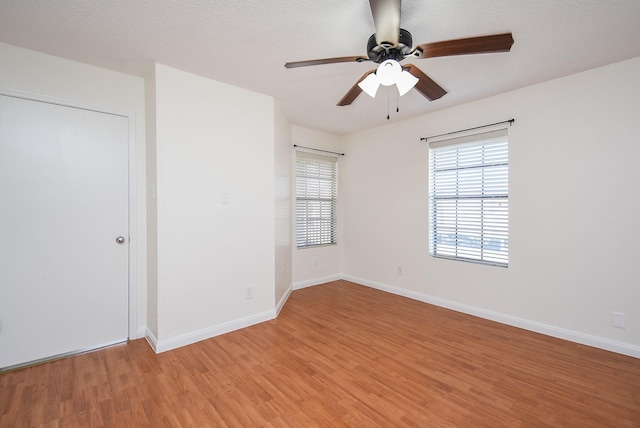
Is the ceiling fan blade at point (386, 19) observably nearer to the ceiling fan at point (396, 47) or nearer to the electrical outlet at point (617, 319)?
the ceiling fan at point (396, 47)

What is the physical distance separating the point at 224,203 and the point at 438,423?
8.11ft

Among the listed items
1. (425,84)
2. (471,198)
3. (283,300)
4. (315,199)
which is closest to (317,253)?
(315,199)

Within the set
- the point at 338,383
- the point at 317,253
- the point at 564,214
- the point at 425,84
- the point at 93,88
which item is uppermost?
the point at 93,88

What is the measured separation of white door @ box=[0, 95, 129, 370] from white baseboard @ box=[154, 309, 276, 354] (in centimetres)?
52

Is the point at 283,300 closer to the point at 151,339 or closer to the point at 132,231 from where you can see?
the point at 151,339

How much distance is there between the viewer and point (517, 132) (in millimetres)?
2943

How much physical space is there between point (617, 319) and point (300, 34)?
140 inches

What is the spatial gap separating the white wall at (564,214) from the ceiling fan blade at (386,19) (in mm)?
2203

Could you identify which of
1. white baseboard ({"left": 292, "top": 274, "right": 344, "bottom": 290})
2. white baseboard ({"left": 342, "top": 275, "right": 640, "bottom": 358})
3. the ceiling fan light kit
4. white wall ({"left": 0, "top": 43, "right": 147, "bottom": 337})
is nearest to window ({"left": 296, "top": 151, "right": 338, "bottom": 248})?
white baseboard ({"left": 292, "top": 274, "right": 344, "bottom": 290})

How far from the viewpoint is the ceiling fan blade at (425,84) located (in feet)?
6.01

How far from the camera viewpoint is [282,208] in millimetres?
3615

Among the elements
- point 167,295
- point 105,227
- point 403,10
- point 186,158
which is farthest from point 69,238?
point 403,10

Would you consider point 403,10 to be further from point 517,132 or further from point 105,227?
point 105,227

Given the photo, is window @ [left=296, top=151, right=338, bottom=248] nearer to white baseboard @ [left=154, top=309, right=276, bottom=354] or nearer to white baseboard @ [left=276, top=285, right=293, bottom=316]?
white baseboard @ [left=276, top=285, right=293, bottom=316]
